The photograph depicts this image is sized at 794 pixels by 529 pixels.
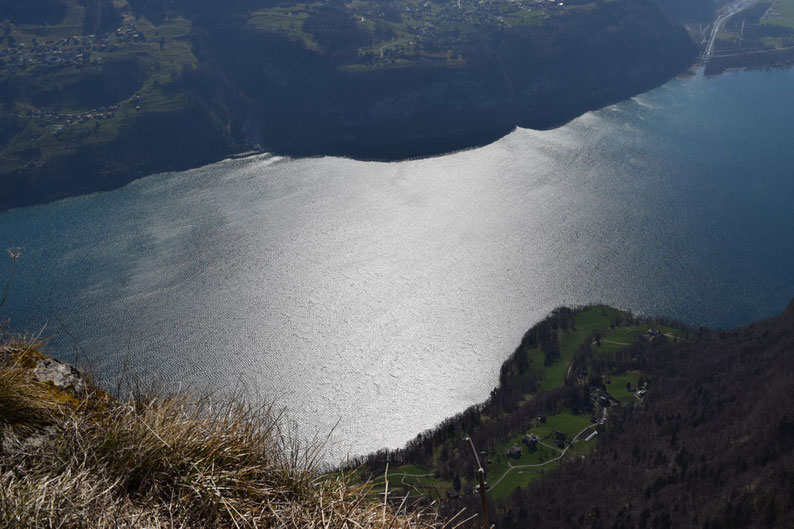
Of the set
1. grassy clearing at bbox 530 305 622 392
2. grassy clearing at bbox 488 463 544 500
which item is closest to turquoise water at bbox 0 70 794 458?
grassy clearing at bbox 530 305 622 392

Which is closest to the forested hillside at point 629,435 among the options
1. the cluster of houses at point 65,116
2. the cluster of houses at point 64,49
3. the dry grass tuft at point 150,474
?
the dry grass tuft at point 150,474

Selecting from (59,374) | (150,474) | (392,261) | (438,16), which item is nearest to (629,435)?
(392,261)

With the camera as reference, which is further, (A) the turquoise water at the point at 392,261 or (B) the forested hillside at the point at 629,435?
(A) the turquoise water at the point at 392,261

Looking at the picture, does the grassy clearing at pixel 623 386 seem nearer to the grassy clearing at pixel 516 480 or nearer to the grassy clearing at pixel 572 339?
the grassy clearing at pixel 572 339

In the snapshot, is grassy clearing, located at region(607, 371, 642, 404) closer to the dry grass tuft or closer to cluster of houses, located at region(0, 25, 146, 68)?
the dry grass tuft

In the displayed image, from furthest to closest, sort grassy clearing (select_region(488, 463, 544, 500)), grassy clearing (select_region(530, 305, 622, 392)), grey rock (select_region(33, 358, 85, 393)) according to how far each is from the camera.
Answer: grassy clearing (select_region(530, 305, 622, 392)), grassy clearing (select_region(488, 463, 544, 500)), grey rock (select_region(33, 358, 85, 393))

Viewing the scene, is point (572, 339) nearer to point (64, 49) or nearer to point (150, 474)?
point (150, 474)
